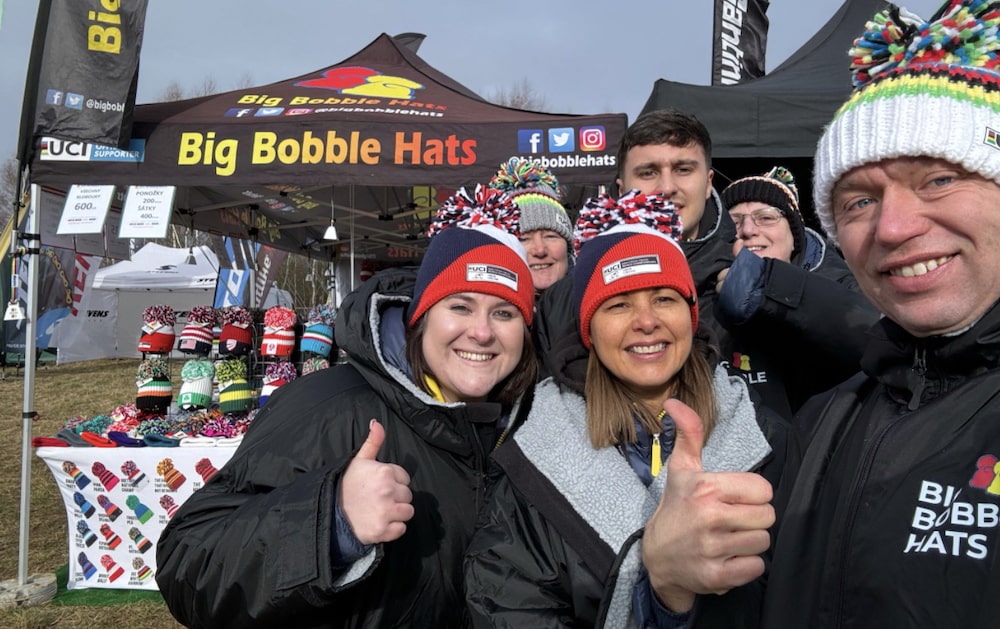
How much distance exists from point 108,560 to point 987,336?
4612mm

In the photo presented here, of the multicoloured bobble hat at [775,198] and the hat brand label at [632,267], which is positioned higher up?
the multicoloured bobble hat at [775,198]

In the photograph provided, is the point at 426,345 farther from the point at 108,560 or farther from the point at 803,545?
the point at 108,560

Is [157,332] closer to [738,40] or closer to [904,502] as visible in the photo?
[904,502]

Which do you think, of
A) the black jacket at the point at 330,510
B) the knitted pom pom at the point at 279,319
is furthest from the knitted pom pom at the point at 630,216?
the knitted pom pom at the point at 279,319

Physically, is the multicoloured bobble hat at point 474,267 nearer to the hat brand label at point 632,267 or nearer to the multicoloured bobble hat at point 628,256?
the multicoloured bobble hat at point 628,256

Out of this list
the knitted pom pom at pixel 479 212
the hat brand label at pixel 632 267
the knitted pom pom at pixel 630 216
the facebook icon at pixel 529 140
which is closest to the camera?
the hat brand label at pixel 632 267

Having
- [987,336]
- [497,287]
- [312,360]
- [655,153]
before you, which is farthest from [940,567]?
[312,360]

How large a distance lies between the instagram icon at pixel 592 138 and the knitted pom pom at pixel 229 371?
2.70 m

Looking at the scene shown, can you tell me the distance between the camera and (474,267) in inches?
66.7

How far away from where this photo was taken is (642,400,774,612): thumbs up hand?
0.83 metres

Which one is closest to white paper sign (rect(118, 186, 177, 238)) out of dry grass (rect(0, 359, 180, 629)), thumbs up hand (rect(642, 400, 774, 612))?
dry grass (rect(0, 359, 180, 629))

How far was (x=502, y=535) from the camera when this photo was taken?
4.12 ft

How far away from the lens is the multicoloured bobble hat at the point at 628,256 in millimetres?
1520

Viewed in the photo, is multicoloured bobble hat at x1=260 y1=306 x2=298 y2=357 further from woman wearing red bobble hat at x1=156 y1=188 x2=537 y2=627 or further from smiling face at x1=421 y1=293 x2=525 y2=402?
smiling face at x1=421 y1=293 x2=525 y2=402
